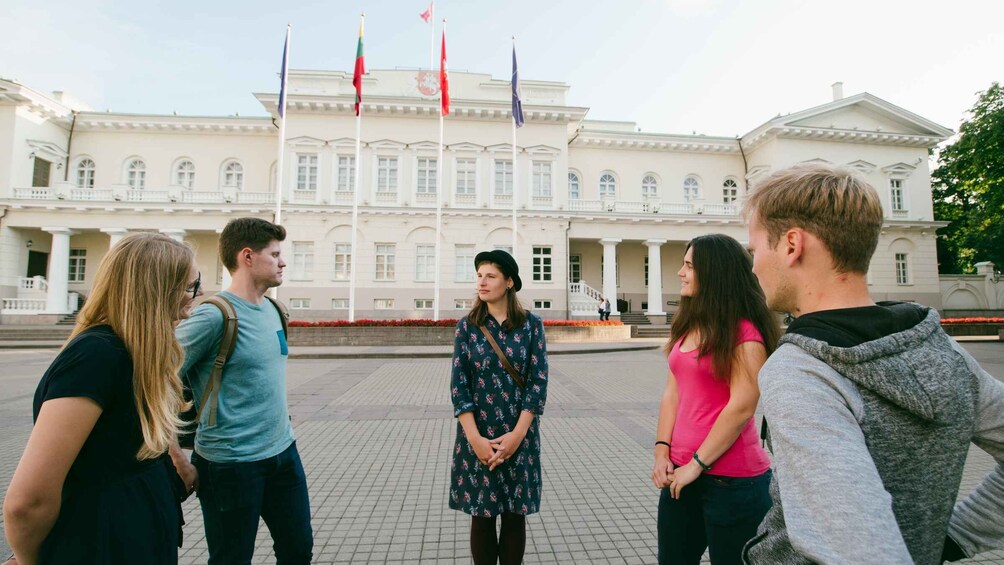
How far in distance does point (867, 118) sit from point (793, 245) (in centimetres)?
3929

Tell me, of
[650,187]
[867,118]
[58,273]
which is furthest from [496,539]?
[867,118]

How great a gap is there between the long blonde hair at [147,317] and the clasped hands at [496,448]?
1494mm

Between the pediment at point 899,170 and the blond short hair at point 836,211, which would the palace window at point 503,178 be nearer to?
the pediment at point 899,170

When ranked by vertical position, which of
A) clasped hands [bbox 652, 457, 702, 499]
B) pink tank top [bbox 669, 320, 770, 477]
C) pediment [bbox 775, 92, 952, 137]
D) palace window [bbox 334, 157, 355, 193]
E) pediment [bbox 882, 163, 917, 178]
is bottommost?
clasped hands [bbox 652, 457, 702, 499]

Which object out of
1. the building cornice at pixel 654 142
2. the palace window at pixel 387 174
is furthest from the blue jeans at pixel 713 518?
the building cornice at pixel 654 142

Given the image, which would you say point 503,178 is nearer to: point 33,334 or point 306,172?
point 306,172

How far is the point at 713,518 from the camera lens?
2121mm

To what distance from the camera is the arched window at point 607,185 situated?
31203 mm

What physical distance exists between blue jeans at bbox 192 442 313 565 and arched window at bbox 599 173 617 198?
30.6 meters

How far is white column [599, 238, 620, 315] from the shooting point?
2669cm

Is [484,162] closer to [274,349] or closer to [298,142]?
[298,142]

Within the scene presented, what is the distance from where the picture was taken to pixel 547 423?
687 cm

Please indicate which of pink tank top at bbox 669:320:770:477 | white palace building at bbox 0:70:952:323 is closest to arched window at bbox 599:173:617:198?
white palace building at bbox 0:70:952:323

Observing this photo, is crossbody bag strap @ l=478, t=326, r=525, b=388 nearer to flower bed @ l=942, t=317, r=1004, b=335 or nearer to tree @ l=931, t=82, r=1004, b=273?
flower bed @ l=942, t=317, r=1004, b=335
